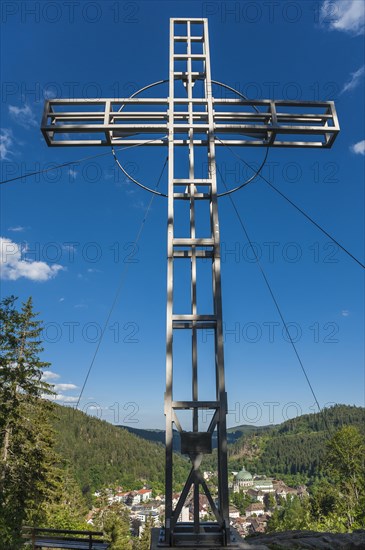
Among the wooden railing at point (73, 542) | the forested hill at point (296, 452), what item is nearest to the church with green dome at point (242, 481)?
the forested hill at point (296, 452)

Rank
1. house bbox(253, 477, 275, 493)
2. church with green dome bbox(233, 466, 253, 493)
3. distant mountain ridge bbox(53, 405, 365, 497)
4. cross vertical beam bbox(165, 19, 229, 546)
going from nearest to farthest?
cross vertical beam bbox(165, 19, 229, 546) → distant mountain ridge bbox(53, 405, 365, 497) → house bbox(253, 477, 275, 493) → church with green dome bbox(233, 466, 253, 493)

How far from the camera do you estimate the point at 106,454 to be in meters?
113

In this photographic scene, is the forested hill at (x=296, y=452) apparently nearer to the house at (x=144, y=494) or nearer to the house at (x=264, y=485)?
the house at (x=264, y=485)

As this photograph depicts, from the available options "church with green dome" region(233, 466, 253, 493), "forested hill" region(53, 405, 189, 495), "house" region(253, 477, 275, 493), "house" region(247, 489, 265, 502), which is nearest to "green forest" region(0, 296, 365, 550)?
"forested hill" region(53, 405, 189, 495)

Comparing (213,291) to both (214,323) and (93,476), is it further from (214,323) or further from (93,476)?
(93,476)

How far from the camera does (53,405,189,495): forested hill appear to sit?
102000 millimetres

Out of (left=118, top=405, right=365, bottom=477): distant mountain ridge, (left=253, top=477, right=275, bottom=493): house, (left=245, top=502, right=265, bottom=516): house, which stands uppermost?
(left=118, top=405, right=365, bottom=477): distant mountain ridge

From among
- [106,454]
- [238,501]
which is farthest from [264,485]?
[106,454]

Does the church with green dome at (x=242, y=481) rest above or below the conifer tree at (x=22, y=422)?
below

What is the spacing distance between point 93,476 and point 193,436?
109 meters

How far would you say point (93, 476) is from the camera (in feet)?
317

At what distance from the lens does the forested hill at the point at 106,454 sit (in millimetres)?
102000

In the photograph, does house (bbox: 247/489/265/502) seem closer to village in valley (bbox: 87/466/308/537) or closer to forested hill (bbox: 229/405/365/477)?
village in valley (bbox: 87/466/308/537)

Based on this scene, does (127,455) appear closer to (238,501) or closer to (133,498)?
(133,498)
